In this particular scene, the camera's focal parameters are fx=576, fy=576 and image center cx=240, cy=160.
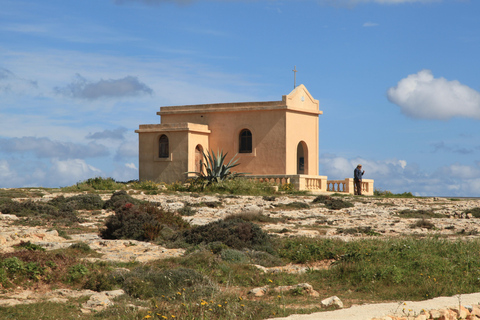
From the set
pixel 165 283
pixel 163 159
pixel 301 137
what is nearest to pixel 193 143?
pixel 163 159

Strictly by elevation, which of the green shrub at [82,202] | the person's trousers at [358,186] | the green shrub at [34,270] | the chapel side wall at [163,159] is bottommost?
the green shrub at [34,270]

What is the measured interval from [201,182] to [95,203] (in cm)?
805

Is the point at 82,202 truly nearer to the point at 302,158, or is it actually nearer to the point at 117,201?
the point at 117,201

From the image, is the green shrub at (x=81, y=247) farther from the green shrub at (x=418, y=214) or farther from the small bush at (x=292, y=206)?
the green shrub at (x=418, y=214)

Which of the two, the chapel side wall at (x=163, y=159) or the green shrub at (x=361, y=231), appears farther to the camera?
the chapel side wall at (x=163, y=159)

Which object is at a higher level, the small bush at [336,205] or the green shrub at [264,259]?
the small bush at [336,205]

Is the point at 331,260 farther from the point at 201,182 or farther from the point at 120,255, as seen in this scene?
the point at 201,182

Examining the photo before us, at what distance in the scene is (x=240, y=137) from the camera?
32188 mm

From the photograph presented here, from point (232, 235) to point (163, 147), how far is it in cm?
2123

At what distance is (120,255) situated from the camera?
1062 cm

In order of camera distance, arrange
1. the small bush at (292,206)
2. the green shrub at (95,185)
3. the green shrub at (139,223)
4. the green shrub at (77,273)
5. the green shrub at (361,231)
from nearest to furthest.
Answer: the green shrub at (77,273), the green shrub at (139,223), the green shrub at (361,231), the small bush at (292,206), the green shrub at (95,185)

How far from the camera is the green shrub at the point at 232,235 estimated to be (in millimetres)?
11305

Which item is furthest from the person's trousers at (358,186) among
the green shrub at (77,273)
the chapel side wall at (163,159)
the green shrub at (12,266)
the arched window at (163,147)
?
the green shrub at (12,266)

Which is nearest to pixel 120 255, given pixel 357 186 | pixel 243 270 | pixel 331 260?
pixel 243 270
